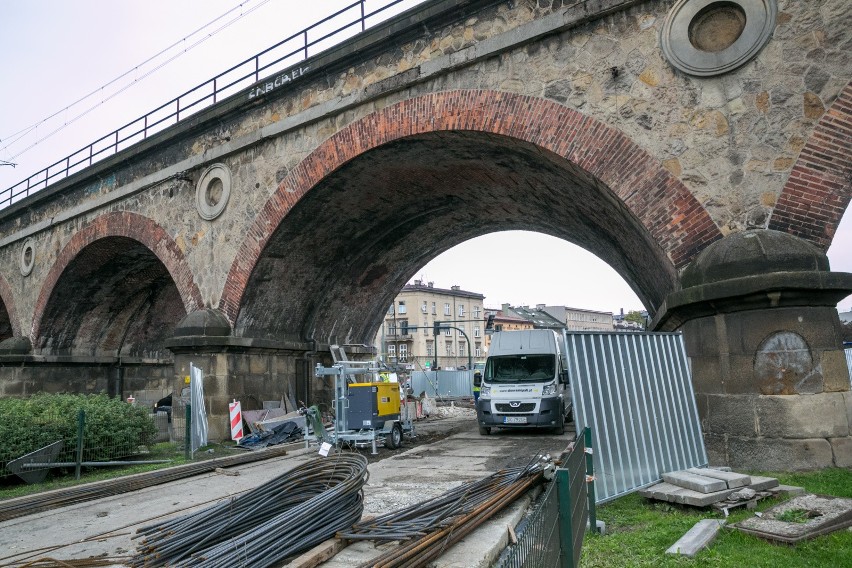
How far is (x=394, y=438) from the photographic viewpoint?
11.8m

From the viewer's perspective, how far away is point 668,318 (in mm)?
8219

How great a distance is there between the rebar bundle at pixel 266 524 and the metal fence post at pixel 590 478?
1.94 metres

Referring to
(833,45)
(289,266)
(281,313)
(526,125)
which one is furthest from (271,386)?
(833,45)

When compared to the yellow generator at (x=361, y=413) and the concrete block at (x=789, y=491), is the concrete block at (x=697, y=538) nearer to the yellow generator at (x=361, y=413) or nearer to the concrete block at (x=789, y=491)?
the concrete block at (x=789, y=491)

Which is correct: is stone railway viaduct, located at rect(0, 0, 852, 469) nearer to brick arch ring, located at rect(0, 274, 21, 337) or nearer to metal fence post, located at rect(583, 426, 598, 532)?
brick arch ring, located at rect(0, 274, 21, 337)

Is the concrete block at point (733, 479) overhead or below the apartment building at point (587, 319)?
below

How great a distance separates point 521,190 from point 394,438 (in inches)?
214

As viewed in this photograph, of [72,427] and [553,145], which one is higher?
[553,145]

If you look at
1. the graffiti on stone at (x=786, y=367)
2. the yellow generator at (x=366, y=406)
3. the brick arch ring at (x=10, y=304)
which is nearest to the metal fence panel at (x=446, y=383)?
the brick arch ring at (x=10, y=304)

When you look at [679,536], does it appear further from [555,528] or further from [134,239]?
[134,239]

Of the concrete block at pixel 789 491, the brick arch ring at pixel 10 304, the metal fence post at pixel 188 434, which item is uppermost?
the brick arch ring at pixel 10 304

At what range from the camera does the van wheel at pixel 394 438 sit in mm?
11789

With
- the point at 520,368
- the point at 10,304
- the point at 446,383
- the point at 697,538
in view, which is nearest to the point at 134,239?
the point at 10,304

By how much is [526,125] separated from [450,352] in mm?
65101
